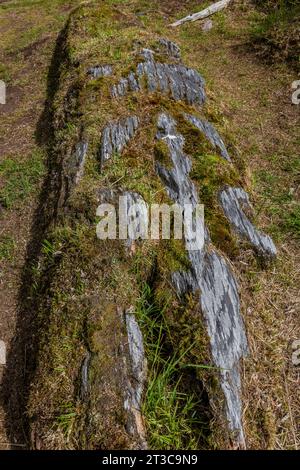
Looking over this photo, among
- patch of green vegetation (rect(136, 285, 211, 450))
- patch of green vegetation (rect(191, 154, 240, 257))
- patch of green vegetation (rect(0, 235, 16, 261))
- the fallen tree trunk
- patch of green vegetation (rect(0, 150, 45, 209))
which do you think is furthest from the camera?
the fallen tree trunk

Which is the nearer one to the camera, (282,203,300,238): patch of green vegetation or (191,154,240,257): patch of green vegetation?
(191,154,240,257): patch of green vegetation

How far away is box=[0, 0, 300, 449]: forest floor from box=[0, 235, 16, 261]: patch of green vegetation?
16mm

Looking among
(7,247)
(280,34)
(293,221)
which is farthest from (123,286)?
(280,34)

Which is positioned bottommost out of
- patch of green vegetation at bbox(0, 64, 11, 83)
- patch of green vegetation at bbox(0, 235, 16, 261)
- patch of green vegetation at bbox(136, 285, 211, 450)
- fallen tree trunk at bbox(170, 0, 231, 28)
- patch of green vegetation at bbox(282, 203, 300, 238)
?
patch of green vegetation at bbox(136, 285, 211, 450)

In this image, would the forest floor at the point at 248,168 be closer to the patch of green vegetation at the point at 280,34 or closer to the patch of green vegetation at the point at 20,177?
the patch of green vegetation at the point at 20,177

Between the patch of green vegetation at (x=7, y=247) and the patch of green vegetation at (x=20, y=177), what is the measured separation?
736 mm

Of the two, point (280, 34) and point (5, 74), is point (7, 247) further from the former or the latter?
point (280, 34)

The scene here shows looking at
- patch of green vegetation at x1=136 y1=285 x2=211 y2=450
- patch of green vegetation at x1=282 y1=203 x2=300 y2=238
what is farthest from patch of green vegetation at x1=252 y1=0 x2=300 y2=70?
patch of green vegetation at x1=136 y1=285 x2=211 y2=450

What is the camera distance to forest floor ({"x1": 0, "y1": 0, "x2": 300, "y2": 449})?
3.88 m

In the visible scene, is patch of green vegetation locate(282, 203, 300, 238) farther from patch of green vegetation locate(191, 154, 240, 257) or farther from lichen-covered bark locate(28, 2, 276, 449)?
A: lichen-covered bark locate(28, 2, 276, 449)

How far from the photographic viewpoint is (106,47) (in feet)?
28.4

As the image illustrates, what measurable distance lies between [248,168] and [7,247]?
371 centimetres

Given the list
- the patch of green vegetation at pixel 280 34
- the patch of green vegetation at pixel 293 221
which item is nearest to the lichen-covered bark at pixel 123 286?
the patch of green vegetation at pixel 293 221
